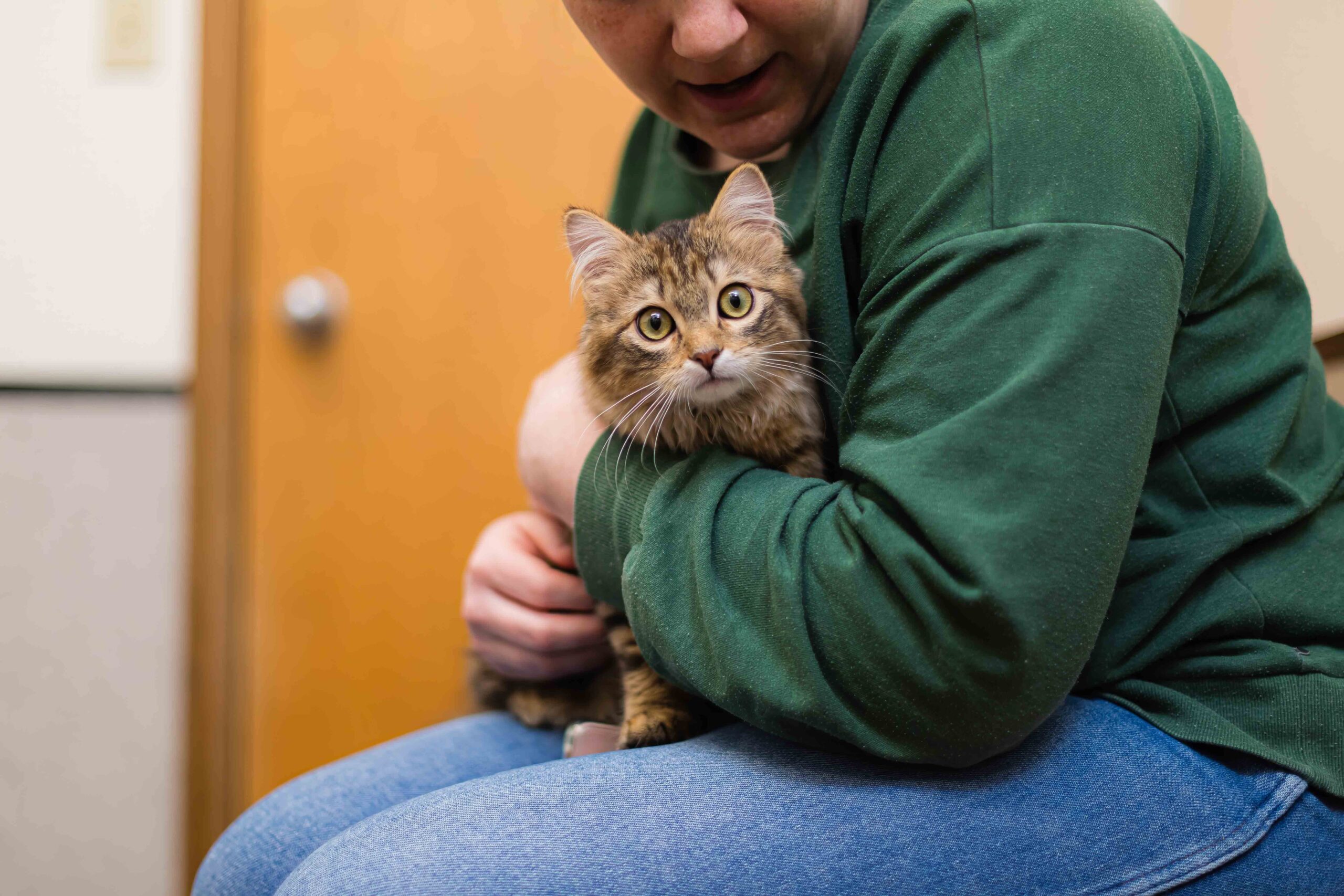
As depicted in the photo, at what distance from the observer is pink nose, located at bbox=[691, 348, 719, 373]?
40.8 inches

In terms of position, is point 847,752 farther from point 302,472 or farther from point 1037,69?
point 302,472

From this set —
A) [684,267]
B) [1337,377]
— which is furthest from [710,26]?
[1337,377]

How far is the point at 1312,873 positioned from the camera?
30.4 inches

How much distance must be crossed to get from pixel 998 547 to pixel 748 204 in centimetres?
62

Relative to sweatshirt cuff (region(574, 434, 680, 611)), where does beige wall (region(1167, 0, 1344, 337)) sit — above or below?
above

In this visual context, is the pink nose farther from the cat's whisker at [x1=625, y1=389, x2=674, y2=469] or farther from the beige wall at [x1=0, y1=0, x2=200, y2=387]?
the beige wall at [x1=0, y1=0, x2=200, y2=387]

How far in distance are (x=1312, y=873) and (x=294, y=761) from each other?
80.3 inches

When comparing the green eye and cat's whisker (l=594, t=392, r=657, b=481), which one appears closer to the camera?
cat's whisker (l=594, t=392, r=657, b=481)

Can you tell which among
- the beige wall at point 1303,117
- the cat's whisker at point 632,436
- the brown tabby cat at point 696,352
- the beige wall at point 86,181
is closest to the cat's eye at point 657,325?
the brown tabby cat at point 696,352

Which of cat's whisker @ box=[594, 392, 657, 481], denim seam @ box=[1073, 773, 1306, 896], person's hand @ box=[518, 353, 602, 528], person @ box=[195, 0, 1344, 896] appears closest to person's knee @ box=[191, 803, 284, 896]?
person @ box=[195, 0, 1344, 896]

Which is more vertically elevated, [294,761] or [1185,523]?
[1185,523]

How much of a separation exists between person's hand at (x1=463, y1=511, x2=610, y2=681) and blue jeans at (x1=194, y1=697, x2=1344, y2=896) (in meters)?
0.37

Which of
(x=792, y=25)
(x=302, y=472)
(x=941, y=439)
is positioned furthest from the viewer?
(x=302, y=472)

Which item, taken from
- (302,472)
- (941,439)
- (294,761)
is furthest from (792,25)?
(294,761)
